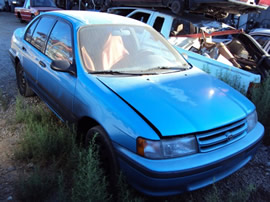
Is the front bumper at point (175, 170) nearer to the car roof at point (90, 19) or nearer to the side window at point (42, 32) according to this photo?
the car roof at point (90, 19)

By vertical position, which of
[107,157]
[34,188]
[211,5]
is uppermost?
[211,5]

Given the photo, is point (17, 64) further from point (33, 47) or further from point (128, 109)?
point (128, 109)

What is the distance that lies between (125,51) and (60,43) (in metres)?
0.85

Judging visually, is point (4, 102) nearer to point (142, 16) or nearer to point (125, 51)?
point (125, 51)

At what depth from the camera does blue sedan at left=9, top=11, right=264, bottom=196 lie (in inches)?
80.0

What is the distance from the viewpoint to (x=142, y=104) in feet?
7.47

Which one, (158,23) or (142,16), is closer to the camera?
(158,23)

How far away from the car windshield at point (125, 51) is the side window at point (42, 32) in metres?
0.86

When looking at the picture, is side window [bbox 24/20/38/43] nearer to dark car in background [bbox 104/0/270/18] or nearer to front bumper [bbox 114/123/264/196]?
dark car in background [bbox 104/0/270/18]

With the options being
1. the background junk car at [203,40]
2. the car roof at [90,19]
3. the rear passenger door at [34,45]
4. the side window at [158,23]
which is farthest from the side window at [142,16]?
the rear passenger door at [34,45]

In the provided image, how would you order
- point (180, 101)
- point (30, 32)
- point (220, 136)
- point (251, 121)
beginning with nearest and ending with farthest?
point (220, 136) < point (180, 101) < point (251, 121) < point (30, 32)

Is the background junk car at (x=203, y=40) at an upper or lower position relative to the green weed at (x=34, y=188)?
upper

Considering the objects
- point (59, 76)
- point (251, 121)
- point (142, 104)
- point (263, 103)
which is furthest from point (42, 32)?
point (263, 103)

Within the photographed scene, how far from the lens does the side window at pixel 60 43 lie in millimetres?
3033
